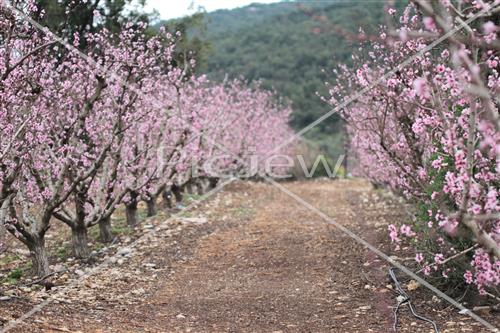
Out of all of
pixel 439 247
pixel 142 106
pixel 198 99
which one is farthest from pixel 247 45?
pixel 439 247

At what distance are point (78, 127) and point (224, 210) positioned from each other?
26.6ft

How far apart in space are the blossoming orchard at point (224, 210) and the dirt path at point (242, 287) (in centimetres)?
4

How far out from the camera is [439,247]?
651 centimetres

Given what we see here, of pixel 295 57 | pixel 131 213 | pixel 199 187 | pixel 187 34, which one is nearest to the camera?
pixel 131 213

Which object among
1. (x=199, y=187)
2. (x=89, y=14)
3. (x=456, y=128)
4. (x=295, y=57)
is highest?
(x=295, y=57)

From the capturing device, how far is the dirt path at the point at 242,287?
18.5ft

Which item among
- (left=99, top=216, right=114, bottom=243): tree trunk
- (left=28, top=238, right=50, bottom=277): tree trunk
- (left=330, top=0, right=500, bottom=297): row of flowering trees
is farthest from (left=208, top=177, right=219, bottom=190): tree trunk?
(left=28, top=238, right=50, bottom=277): tree trunk

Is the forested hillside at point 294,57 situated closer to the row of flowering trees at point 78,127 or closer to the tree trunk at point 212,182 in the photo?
the tree trunk at point 212,182

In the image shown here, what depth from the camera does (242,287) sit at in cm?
735

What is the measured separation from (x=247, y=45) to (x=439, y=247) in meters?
59.2

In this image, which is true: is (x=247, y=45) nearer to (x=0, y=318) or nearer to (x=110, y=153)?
(x=110, y=153)

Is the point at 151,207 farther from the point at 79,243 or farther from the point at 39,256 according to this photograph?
the point at 39,256

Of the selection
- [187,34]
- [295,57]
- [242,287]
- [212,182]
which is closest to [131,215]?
[242,287]

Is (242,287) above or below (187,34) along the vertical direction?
below
